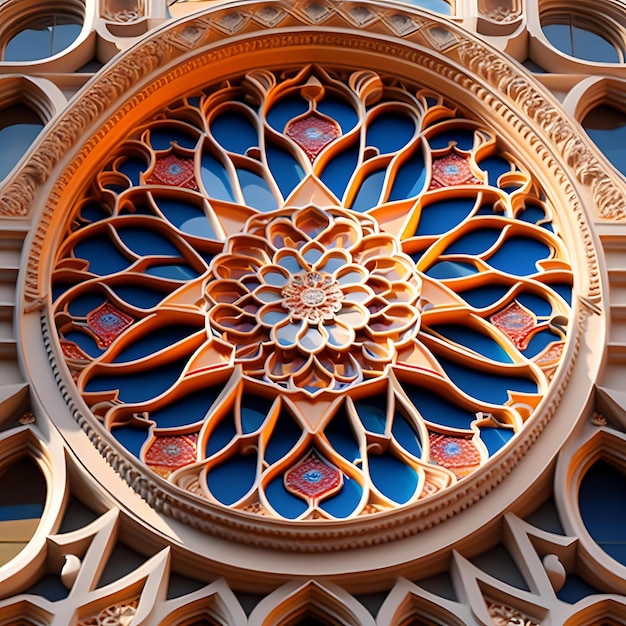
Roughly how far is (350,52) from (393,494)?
5597mm

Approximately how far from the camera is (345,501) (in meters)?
16.6

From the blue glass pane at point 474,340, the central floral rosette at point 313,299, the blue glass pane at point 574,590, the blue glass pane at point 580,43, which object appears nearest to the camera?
the blue glass pane at point 574,590

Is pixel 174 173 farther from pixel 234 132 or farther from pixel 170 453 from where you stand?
pixel 170 453

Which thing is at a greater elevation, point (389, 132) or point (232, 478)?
point (389, 132)

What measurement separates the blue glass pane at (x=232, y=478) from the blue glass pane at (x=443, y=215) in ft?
10.8

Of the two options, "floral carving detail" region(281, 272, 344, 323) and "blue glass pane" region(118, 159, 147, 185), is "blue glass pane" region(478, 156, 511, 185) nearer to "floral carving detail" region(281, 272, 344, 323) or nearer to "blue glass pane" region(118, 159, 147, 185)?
"floral carving detail" region(281, 272, 344, 323)

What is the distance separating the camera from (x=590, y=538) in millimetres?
16328

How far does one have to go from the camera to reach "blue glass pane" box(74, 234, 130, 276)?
18.4 metres

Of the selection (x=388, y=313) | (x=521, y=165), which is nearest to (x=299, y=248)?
(x=388, y=313)

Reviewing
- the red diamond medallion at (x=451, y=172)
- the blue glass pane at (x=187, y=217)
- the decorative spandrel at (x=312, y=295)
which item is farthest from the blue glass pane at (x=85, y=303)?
the red diamond medallion at (x=451, y=172)

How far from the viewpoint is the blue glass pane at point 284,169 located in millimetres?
19203

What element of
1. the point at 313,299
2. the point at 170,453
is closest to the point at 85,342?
the point at 170,453

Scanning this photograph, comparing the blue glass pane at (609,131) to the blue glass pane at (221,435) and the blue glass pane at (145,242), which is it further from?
the blue glass pane at (221,435)

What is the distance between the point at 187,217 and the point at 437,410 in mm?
3315
